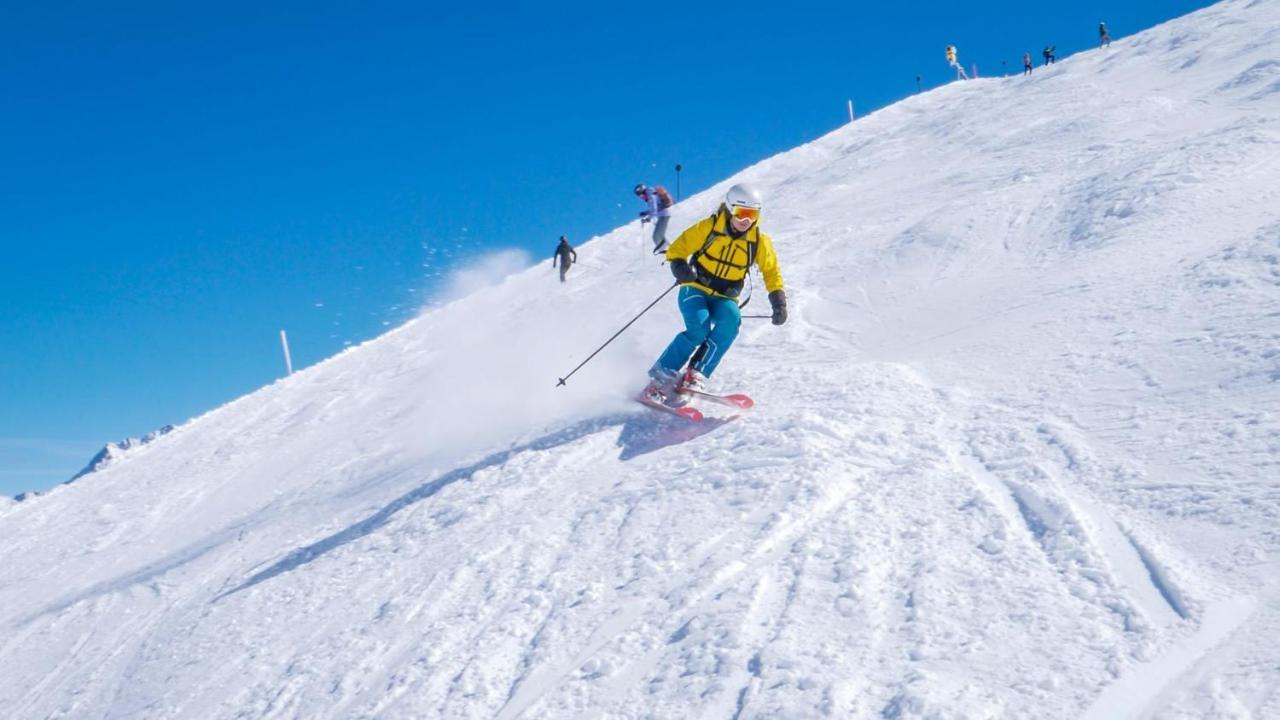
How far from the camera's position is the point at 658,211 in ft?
68.3

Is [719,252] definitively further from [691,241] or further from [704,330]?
[704,330]

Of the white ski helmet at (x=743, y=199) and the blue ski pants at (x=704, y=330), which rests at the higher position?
the white ski helmet at (x=743, y=199)

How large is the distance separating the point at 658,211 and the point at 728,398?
545 inches

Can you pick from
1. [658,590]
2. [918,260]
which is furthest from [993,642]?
[918,260]

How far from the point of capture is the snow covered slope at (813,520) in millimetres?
3578

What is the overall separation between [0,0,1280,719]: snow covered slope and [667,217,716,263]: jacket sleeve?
133 cm

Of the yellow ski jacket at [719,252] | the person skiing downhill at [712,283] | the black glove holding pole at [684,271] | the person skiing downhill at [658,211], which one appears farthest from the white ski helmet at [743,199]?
the person skiing downhill at [658,211]

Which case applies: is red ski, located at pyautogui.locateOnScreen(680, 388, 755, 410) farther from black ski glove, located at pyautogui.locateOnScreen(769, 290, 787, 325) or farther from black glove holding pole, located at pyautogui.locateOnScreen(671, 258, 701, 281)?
black glove holding pole, located at pyautogui.locateOnScreen(671, 258, 701, 281)

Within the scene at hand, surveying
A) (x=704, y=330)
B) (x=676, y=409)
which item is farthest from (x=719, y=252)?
(x=676, y=409)

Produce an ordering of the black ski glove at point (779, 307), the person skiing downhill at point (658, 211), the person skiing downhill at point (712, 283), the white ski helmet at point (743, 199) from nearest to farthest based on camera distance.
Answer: the white ski helmet at point (743, 199), the person skiing downhill at point (712, 283), the black ski glove at point (779, 307), the person skiing downhill at point (658, 211)

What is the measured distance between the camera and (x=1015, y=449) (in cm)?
538

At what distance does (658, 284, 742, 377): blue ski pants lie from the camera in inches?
309

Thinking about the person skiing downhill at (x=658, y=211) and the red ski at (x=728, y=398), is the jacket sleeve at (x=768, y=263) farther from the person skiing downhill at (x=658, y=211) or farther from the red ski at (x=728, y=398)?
the person skiing downhill at (x=658, y=211)

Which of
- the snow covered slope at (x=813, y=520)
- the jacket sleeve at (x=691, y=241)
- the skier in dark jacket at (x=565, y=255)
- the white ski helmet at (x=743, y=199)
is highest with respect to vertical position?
the skier in dark jacket at (x=565, y=255)
